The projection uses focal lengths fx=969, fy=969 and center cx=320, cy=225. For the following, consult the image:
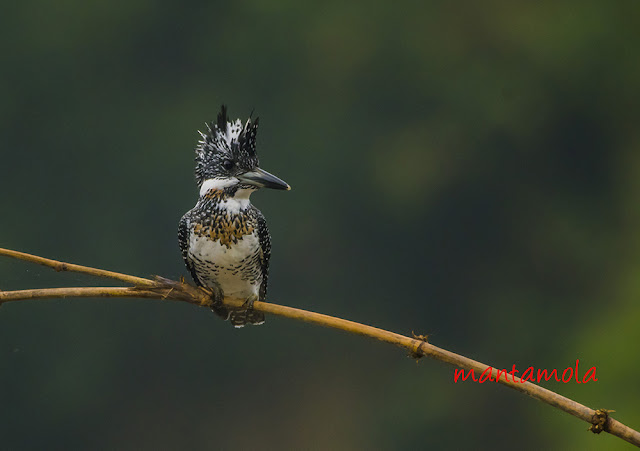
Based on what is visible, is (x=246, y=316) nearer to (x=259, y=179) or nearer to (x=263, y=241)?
(x=263, y=241)

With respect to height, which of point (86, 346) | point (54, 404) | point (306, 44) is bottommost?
point (54, 404)

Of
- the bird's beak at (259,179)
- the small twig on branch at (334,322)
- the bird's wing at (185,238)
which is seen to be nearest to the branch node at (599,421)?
the small twig on branch at (334,322)

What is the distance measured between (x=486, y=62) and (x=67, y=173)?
549cm

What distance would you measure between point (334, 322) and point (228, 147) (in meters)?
0.84

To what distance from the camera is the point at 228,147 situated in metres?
2.45

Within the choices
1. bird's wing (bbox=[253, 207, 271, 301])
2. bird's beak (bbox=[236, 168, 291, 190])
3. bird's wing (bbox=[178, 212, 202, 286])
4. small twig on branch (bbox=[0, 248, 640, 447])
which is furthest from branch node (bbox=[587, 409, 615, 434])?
bird's wing (bbox=[178, 212, 202, 286])

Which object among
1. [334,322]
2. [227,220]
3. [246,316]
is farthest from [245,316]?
[334,322]

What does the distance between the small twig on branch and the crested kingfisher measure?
47cm

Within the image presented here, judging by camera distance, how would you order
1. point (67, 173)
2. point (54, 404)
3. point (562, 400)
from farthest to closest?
point (67, 173), point (54, 404), point (562, 400)

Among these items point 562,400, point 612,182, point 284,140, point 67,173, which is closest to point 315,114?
point 284,140

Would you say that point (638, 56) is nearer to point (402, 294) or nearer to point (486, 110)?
point (486, 110)

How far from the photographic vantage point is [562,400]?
1.56 meters

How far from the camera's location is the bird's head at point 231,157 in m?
2.42

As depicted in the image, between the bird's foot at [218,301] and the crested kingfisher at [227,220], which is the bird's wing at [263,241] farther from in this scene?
the bird's foot at [218,301]
